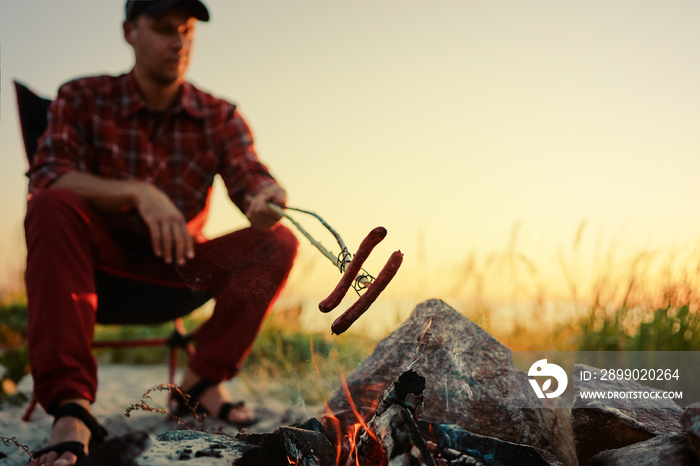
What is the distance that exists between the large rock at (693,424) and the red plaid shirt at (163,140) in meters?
1.89

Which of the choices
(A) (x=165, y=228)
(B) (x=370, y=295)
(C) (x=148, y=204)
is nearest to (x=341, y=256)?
(B) (x=370, y=295)

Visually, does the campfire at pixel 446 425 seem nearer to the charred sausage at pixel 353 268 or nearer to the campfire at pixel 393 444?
the campfire at pixel 393 444

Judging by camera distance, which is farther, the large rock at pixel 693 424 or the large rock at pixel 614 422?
the large rock at pixel 614 422

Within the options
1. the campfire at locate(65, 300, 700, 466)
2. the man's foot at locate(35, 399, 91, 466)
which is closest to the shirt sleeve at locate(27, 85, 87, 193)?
the man's foot at locate(35, 399, 91, 466)

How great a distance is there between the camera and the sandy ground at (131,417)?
94.7 inches

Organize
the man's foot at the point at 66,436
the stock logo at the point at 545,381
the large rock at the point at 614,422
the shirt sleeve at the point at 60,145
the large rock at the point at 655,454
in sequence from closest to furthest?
the large rock at the point at 655,454 → the large rock at the point at 614,422 → the man's foot at the point at 66,436 → the stock logo at the point at 545,381 → the shirt sleeve at the point at 60,145

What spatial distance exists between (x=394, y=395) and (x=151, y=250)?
5.61 ft

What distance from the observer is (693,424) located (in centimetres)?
123

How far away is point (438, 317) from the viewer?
1958mm

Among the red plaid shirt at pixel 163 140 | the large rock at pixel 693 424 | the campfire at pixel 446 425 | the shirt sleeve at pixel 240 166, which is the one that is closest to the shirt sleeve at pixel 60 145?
the red plaid shirt at pixel 163 140

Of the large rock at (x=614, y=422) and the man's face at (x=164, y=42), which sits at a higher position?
the man's face at (x=164, y=42)

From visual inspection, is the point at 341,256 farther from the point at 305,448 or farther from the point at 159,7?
the point at 159,7

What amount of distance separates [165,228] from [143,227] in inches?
23.1

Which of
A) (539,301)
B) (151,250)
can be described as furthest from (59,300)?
(539,301)
